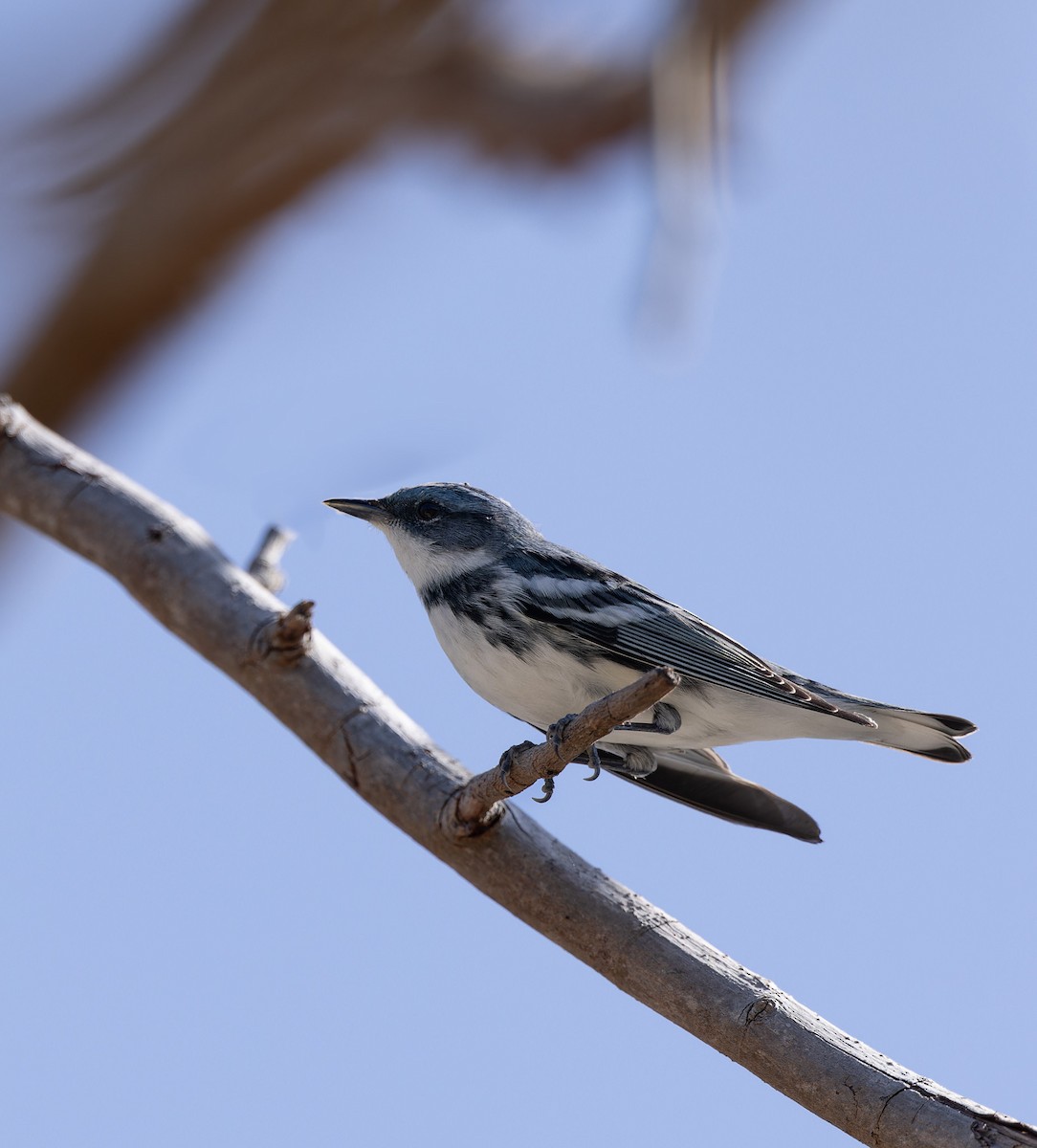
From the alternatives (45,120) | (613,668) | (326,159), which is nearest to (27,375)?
(45,120)

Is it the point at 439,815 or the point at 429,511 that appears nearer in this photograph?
the point at 439,815

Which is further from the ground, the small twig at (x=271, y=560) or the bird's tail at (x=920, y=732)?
the bird's tail at (x=920, y=732)

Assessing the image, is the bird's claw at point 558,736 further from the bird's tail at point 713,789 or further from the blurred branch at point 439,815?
the bird's tail at point 713,789

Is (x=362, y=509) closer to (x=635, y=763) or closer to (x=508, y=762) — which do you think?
(x=635, y=763)

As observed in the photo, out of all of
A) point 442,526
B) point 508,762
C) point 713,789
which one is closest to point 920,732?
point 713,789

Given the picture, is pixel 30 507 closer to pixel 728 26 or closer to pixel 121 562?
pixel 121 562

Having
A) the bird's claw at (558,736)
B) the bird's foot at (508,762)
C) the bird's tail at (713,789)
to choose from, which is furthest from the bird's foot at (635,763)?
the bird's claw at (558,736)
